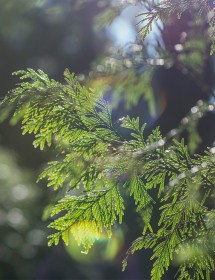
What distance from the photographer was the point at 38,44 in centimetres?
1766

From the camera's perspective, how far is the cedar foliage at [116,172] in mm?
2139

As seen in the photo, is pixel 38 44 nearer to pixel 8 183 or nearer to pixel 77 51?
pixel 77 51

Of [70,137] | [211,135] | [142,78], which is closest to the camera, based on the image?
[70,137]

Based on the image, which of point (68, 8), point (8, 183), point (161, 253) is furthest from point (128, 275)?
point (161, 253)

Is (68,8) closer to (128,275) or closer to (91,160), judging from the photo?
(91,160)

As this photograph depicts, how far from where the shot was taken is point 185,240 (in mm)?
2162

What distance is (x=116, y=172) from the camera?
222cm

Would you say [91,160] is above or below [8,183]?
above

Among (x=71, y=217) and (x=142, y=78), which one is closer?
(x=71, y=217)

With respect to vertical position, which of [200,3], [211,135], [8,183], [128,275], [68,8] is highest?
[68,8]

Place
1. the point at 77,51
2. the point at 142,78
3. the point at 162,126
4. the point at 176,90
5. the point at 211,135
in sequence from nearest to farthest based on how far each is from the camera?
1. the point at 142,78
2. the point at 211,135
3. the point at 162,126
4. the point at 176,90
5. the point at 77,51

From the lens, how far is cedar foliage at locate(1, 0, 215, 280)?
214 centimetres

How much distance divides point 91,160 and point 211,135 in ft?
6.81

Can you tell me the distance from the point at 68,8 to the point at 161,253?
270 centimetres
